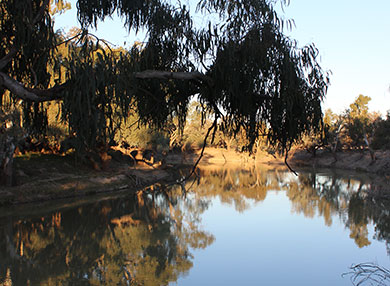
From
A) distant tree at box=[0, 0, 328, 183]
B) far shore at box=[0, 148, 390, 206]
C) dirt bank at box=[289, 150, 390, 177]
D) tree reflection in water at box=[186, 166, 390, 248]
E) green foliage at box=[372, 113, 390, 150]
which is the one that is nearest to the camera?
distant tree at box=[0, 0, 328, 183]

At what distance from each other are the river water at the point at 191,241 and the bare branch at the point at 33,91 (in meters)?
6.84

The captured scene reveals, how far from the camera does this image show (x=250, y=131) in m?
4.64

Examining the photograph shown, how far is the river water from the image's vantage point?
1027 centimetres

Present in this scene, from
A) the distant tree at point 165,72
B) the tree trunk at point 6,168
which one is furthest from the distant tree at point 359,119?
the distant tree at point 165,72

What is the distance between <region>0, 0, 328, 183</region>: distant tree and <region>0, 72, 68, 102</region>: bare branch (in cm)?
1

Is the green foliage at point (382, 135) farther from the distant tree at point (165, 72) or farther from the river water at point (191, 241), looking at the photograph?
the distant tree at point (165, 72)

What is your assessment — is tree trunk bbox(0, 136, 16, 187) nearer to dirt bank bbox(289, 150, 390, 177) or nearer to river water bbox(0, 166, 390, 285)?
river water bbox(0, 166, 390, 285)

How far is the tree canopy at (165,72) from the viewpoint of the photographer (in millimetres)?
3566

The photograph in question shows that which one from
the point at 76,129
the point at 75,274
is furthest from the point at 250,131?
the point at 75,274

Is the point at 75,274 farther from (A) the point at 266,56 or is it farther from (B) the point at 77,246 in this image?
(A) the point at 266,56

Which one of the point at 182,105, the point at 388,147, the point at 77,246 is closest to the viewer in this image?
the point at 182,105

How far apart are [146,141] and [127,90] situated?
27.4 m

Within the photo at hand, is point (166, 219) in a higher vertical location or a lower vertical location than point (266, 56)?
lower

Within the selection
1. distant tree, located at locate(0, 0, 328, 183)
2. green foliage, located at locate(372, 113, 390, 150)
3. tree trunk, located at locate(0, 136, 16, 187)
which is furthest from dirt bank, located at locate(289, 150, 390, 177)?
distant tree, located at locate(0, 0, 328, 183)
